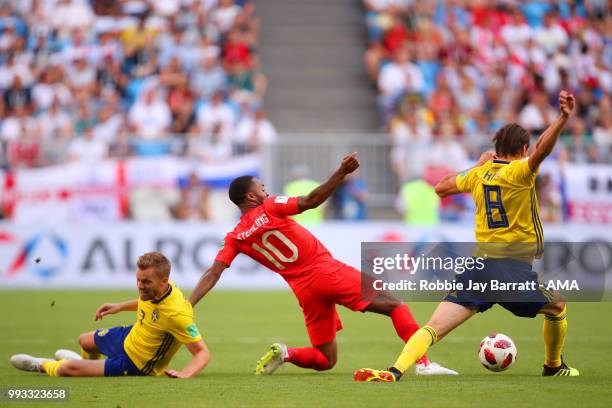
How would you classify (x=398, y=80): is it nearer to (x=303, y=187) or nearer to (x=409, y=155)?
(x=409, y=155)

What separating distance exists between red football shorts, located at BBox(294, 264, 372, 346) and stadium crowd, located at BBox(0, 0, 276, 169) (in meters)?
11.6

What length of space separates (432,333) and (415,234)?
12.4 meters

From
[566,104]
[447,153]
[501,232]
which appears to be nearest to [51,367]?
[501,232]

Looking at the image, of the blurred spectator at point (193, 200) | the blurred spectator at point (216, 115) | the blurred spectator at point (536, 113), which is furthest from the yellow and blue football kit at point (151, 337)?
the blurred spectator at point (536, 113)

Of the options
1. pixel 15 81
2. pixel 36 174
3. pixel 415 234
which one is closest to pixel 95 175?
pixel 36 174

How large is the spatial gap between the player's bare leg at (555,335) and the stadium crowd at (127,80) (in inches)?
487

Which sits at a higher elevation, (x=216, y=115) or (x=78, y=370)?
(x=216, y=115)

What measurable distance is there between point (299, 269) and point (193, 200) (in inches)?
456

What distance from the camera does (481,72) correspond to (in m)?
25.5

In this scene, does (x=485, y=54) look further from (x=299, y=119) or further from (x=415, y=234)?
(x=415, y=234)

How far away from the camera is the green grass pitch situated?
8.12 m

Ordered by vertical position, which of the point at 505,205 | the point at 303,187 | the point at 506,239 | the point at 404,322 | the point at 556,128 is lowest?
the point at 404,322

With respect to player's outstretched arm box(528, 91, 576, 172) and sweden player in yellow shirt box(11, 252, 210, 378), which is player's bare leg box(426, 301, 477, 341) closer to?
player's outstretched arm box(528, 91, 576, 172)

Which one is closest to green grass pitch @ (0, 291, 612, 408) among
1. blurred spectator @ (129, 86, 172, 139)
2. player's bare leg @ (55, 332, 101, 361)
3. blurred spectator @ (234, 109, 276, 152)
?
player's bare leg @ (55, 332, 101, 361)
